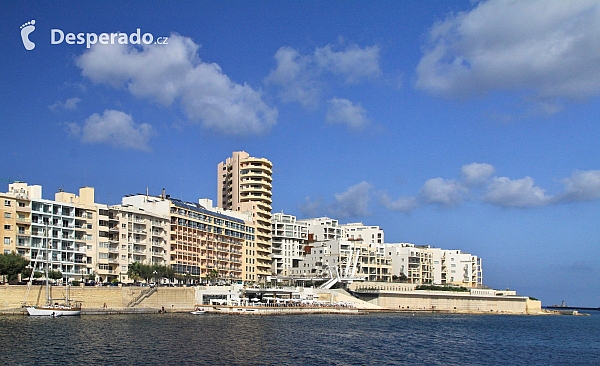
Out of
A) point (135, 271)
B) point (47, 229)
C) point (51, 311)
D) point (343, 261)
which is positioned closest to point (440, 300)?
point (343, 261)

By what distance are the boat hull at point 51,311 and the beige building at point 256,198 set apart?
239 ft

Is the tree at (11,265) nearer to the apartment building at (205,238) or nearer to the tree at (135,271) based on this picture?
the tree at (135,271)

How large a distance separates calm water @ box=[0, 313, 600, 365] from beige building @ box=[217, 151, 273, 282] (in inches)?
2678

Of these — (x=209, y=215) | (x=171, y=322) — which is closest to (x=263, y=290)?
(x=209, y=215)

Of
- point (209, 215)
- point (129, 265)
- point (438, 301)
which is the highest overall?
point (209, 215)

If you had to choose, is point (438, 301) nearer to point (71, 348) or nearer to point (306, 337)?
point (306, 337)

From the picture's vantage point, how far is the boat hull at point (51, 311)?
97.1 metres

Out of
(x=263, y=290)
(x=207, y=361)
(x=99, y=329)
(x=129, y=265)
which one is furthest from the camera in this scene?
(x=263, y=290)

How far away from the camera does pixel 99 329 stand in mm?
80312

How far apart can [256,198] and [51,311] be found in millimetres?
87478

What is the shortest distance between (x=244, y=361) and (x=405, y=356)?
1877cm

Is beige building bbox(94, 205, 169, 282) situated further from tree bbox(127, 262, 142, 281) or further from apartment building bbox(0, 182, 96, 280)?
tree bbox(127, 262, 142, 281)

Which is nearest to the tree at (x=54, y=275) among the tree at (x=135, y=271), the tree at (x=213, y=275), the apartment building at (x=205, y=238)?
the tree at (x=135, y=271)

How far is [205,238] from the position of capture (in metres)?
155
